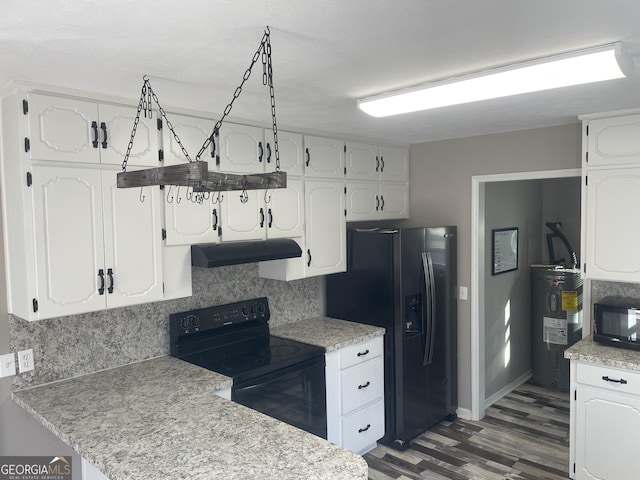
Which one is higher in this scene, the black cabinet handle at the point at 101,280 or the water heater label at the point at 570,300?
the black cabinet handle at the point at 101,280

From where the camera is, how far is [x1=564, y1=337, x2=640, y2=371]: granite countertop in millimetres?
2880

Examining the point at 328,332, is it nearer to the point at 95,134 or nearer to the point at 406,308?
the point at 406,308

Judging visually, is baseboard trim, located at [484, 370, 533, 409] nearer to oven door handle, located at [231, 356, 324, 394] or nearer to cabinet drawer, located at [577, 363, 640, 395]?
cabinet drawer, located at [577, 363, 640, 395]

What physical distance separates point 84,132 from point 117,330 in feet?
3.80

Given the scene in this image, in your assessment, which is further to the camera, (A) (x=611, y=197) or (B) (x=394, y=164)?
(B) (x=394, y=164)

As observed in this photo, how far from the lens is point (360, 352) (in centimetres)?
353

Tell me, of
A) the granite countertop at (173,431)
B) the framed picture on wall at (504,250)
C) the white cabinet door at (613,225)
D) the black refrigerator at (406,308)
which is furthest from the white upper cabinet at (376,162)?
the granite countertop at (173,431)

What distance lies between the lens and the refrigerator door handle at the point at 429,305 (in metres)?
3.83

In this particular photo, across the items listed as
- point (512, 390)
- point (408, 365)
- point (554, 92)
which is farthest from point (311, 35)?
point (512, 390)

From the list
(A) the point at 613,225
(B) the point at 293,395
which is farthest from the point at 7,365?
(A) the point at 613,225

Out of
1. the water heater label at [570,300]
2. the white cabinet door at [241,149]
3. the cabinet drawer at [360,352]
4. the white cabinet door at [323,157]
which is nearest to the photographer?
the white cabinet door at [241,149]

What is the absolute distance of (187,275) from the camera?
291 cm

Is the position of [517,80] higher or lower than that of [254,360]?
higher

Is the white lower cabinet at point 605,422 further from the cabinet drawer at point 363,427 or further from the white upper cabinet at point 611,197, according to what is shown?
the cabinet drawer at point 363,427
